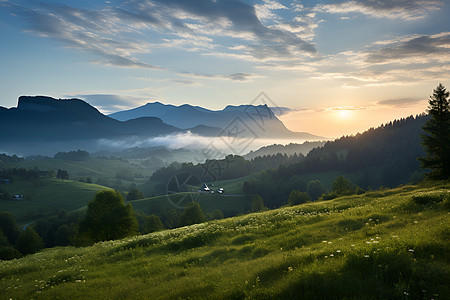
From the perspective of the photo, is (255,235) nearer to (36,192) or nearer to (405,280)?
(405,280)

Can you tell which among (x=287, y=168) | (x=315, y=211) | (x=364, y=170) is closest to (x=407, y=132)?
(x=364, y=170)

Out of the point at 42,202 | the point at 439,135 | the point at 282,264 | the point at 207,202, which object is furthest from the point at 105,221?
the point at 42,202

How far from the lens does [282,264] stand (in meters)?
10.6

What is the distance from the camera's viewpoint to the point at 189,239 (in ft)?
66.1

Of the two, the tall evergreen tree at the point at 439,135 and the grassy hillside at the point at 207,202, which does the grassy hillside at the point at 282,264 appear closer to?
the tall evergreen tree at the point at 439,135

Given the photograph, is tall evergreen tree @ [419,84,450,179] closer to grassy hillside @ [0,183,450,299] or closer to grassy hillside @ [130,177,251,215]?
grassy hillside @ [0,183,450,299]

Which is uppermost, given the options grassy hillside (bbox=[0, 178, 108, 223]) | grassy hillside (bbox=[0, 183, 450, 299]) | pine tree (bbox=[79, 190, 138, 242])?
grassy hillside (bbox=[0, 183, 450, 299])

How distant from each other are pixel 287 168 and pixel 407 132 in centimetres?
10258

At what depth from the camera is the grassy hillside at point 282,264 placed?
27.2ft

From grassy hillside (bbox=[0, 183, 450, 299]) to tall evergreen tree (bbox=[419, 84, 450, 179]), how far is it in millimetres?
28591

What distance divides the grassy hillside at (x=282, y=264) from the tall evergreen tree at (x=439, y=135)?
1126 inches

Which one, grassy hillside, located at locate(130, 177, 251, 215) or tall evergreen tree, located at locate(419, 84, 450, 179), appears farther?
grassy hillside, located at locate(130, 177, 251, 215)

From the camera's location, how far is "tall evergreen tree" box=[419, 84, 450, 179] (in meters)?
40.6

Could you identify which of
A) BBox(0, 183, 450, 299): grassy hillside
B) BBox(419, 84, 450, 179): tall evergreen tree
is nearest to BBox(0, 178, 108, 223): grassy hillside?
BBox(0, 183, 450, 299): grassy hillside
